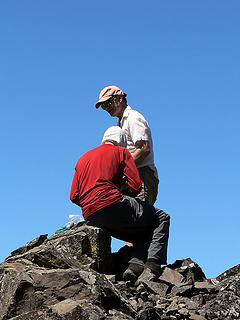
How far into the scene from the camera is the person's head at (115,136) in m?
10.5

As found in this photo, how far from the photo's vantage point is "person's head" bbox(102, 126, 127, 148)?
10.5 m

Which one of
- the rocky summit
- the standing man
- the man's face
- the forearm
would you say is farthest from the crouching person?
the man's face

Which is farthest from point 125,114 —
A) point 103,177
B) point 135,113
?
point 103,177

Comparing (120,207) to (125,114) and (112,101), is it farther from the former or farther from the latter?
(112,101)

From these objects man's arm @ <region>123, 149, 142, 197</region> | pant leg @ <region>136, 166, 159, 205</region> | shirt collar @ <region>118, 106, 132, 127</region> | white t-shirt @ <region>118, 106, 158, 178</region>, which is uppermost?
shirt collar @ <region>118, 106, 132, 127</region>

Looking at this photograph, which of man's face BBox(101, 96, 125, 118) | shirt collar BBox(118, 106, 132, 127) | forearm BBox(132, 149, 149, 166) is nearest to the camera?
forearm BBox(132, 149, 149, 166)

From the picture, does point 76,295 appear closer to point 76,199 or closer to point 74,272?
point 74,272

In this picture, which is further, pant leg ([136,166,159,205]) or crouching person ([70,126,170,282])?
pant leg ([136,166,159,205])

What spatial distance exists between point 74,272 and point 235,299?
2.58 meters

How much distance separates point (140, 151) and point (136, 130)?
1.39ft

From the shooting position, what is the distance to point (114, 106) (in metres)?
11.6

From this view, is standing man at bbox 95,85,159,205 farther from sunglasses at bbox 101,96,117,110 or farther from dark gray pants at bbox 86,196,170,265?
dark gray pants at bbox 86,196,170,265

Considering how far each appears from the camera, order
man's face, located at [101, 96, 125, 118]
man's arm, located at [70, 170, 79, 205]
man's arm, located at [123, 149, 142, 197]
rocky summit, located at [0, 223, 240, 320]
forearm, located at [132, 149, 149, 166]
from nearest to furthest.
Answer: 1. rocky summit, located at [0, 223, 240, 320]
2. man's arm, located at [123, 149, 142, 197]
3. man's arm, located at [70, 170, 79, 205]
4. forearm, located at [132, 149, 149, 166]
5. man's face, located at [101, 96, 125, 118]

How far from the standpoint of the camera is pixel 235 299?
8.83 meters
